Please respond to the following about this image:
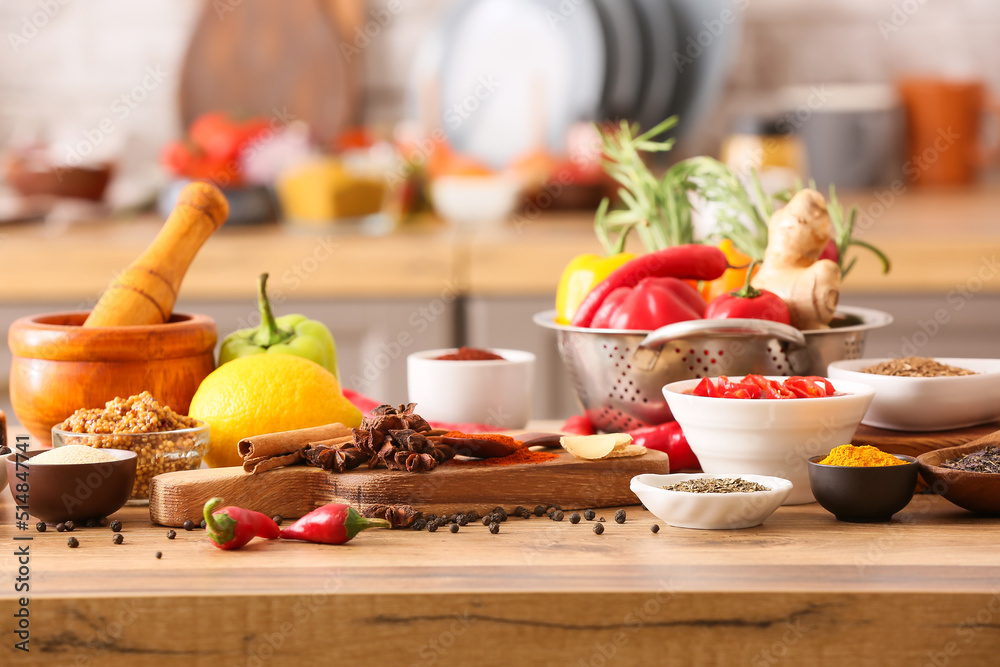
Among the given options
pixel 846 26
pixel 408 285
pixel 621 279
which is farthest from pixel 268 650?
pixel 846 26

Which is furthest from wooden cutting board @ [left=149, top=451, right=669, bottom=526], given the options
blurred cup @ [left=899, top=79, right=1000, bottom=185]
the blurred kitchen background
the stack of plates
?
blurred cup @ [left=899, top=79, right=1000, bottom=185]

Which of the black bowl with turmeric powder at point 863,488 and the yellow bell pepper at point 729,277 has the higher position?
the yellow bell pepper at point 729,277

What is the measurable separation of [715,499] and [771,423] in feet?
0.35

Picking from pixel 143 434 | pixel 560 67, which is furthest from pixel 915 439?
pixel 560 67

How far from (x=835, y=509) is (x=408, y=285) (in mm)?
1630

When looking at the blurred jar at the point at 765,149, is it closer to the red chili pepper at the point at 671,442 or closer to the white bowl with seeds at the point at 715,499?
the red chili pepper at the point at 671,442

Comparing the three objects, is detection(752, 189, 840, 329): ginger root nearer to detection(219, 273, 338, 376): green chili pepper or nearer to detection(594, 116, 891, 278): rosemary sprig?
detection(594, 116, 891, 278): rosemary sprig

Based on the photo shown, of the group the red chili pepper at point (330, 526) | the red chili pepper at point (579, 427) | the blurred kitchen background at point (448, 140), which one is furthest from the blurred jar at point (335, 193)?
the red chili pepper at point (330, 526)

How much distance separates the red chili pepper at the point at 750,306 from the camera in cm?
113

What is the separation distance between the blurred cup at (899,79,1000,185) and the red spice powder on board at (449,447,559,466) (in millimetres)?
2576

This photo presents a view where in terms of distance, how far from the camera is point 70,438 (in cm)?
101

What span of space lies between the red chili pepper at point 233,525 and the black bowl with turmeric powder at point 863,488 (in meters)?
0.47

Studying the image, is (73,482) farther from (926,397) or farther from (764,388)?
(926,397)

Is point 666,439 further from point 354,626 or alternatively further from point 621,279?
point 354,626
